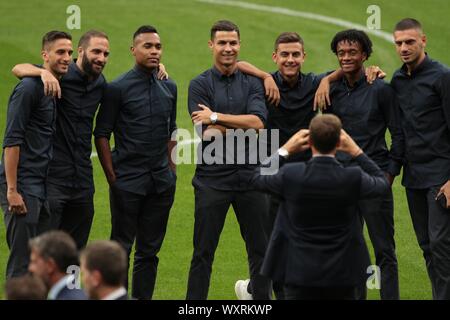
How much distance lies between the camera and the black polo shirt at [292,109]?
34.4 feet

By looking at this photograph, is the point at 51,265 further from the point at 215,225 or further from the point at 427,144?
the point at 427,144

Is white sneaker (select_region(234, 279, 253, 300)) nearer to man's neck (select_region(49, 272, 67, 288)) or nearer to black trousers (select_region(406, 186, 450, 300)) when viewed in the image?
black trousers (select_region(406, 186, 450, 300))

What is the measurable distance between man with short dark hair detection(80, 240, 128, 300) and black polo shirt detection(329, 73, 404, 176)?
132 inches

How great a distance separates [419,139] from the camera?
1009 cm

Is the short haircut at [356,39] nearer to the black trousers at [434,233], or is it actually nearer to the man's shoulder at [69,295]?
the black trousers at [434,233]

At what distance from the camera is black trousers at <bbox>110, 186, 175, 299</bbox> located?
10.3 m

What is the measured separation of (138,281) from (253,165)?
1.57 meters

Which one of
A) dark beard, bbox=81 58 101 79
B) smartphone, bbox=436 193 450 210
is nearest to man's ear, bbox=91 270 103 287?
dark beard, bbox=81 58 101 79

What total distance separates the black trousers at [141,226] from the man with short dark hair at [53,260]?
2631 millimetres

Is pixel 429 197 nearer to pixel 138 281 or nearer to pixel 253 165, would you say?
pixel 253 165

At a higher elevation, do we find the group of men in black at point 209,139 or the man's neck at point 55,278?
the group of men in black at point 209,139

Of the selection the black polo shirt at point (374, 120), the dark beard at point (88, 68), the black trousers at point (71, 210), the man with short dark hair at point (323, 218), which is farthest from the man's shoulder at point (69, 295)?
the black polo shirt at point (374, 120)
